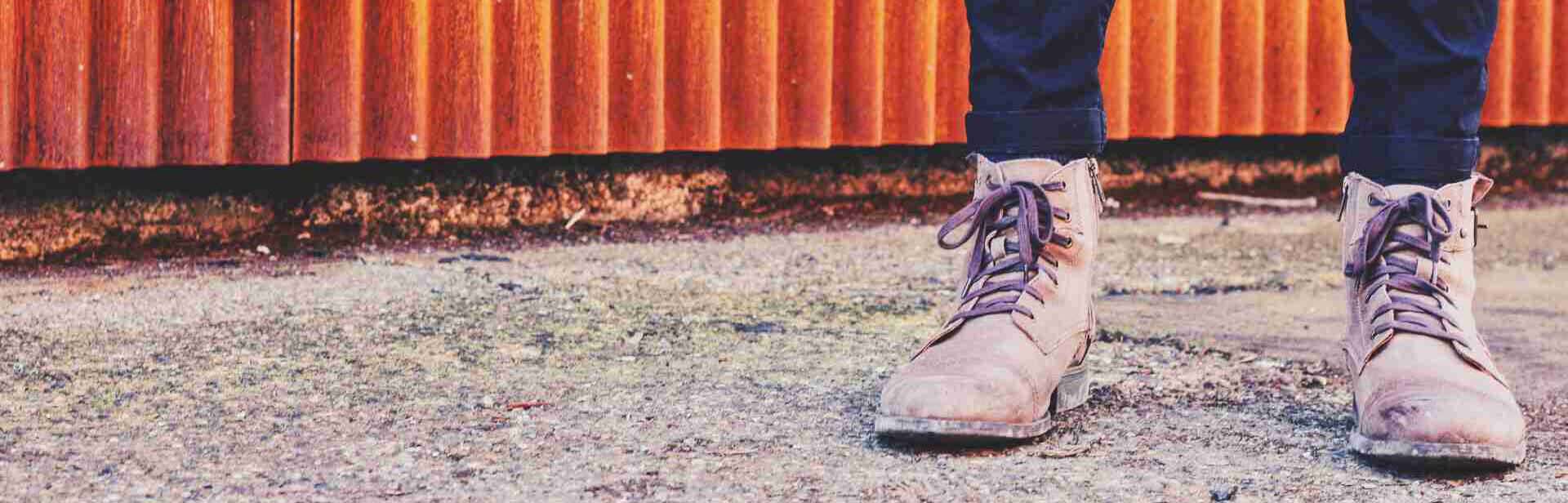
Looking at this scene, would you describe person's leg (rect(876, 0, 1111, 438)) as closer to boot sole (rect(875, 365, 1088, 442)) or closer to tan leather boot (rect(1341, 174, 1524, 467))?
boot sole (rect(875, 365, 1088, 442))

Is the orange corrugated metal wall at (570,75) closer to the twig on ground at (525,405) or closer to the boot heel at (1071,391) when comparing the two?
the twig on ground at (525,405)

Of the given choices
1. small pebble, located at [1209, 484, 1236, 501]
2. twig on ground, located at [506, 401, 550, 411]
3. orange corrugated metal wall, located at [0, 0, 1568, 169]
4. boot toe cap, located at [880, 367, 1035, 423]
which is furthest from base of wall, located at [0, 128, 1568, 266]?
small pebble, located at [1209, 484, 1236, 501]

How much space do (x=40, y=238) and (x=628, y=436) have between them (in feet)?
5.24

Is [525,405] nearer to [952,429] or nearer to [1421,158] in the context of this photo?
[952,429]

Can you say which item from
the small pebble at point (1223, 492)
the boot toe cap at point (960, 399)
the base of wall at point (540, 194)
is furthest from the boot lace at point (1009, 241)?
the base of wall at point (540, 194)

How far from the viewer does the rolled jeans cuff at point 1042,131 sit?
5.14ft

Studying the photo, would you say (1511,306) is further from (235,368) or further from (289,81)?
(289,81)

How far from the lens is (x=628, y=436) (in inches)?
56.5

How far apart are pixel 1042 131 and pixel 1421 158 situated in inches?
Answer: 13.8

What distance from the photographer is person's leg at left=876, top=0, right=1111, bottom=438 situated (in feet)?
4.98

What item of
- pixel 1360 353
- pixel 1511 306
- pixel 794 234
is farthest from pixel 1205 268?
pixel 1360 353

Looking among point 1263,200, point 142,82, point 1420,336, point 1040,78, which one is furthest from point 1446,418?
point 1263,200

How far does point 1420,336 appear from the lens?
1.45m

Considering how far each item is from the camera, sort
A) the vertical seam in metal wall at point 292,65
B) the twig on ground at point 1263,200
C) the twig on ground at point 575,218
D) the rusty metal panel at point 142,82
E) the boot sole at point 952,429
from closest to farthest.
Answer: the boot sole at point 952,429 < the rusty metal panel at point 142,82 < the vertical seam in metal wall at point 292,65 < the twig on ground at point 575,218 < the twig on ground at point 1263,200
